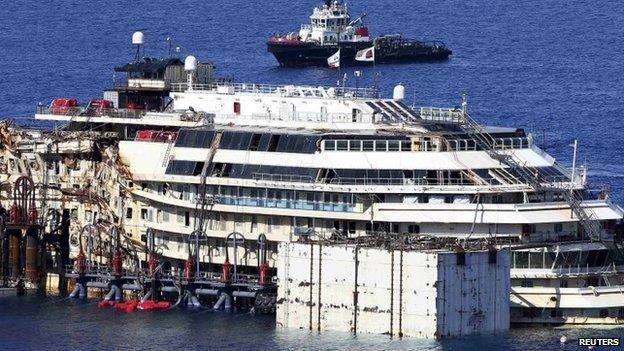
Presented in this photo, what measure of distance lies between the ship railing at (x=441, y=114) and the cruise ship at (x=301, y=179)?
78 mm

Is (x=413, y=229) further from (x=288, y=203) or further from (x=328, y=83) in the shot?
(x=328, y=83)

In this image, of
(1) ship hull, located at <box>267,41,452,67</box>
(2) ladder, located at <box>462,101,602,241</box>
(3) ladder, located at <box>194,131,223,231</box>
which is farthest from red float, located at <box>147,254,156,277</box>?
(1) ship hull, located at <box>267,41,452,67</box>

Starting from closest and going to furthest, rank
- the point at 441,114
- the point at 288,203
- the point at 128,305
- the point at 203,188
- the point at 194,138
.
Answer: the point at 288,203 → the point at 128,305 → the point at 203,188 → the point at 194,138 → the point at 441,114

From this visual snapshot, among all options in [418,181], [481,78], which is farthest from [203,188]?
[481,78]

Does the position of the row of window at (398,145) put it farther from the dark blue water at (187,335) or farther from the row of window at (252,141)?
the dark blue water at (187,335)

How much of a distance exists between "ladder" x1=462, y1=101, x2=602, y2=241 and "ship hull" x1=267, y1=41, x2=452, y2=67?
316 ft

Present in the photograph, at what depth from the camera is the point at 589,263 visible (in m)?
91.2

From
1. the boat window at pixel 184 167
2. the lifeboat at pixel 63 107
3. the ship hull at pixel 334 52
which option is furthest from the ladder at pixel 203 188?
the ship hull at pixel 334 52

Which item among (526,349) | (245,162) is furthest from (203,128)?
(526,349)

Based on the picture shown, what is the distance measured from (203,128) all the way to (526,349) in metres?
16.8

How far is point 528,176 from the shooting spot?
92812mm

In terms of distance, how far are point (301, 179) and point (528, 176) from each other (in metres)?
7.73

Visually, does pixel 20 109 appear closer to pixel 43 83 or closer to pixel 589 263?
pixel 43 83

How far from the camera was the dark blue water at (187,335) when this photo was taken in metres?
87.1
